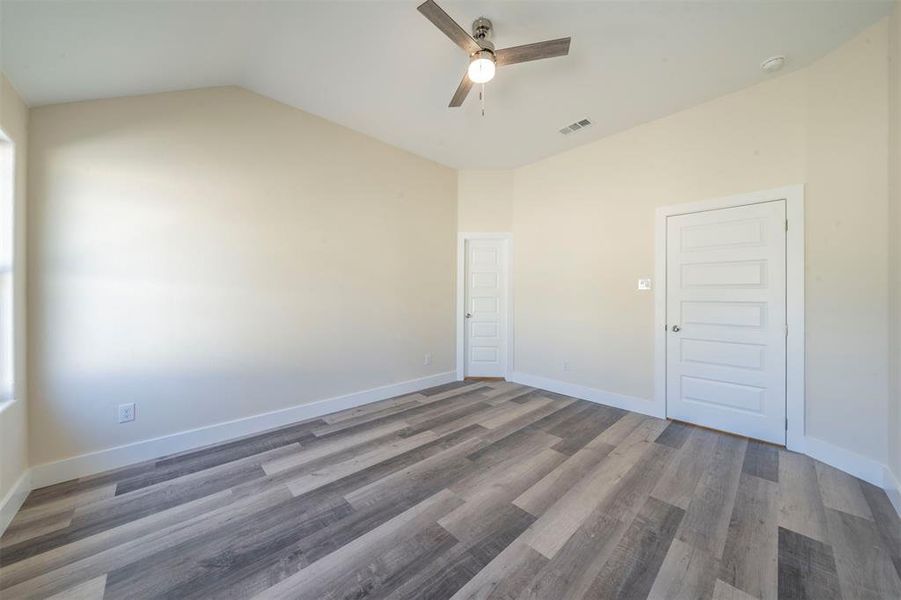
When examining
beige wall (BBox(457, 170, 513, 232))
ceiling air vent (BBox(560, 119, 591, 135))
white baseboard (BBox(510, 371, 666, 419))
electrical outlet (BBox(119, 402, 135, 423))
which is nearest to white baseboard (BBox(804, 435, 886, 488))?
white baseboard (BBox(510, 371, 666, 419))

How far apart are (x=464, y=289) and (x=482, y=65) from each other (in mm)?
A: 2872

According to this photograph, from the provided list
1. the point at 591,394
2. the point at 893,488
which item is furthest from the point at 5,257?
the point at 893,488

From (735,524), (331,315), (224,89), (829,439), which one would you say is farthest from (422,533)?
(224,89)

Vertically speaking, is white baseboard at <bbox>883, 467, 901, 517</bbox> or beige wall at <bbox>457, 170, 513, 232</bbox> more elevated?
beige wall at <bbox>457, 170, 513, 232</bbox>

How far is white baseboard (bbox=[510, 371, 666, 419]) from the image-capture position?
3.33 meters

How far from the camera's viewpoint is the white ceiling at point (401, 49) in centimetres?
181

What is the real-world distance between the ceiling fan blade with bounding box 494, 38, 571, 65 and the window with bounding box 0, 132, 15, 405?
300 cm

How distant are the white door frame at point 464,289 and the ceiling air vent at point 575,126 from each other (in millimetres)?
1453

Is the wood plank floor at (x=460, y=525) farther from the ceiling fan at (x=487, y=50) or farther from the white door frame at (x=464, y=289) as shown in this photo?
the ceiling fan at (x=487, y=50)

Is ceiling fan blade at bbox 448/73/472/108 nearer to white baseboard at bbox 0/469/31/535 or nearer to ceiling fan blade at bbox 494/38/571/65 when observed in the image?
ceiling fan blade at bbox 494/38/571/65

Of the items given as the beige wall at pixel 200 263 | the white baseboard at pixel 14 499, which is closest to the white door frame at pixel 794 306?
the beige wall at pixel 200 263

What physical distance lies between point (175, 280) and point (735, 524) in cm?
406

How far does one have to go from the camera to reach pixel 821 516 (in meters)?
1.84

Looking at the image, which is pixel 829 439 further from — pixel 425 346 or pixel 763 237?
pixel 425 346
